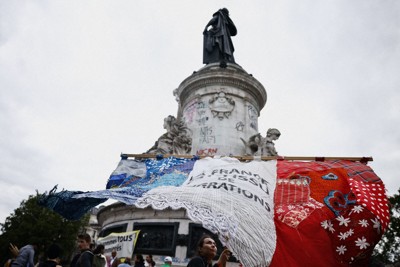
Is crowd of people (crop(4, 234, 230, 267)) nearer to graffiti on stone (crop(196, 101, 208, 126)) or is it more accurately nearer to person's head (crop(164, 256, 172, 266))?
person's head (crop(164, 256, 172, 266))

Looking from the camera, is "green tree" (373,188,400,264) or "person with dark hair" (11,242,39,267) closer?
"person with dark hair" (11,242,39,267)

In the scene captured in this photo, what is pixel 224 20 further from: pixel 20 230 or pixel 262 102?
pixel 20 230

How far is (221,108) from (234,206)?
414 inches

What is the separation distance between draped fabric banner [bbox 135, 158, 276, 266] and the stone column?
27.7 feet

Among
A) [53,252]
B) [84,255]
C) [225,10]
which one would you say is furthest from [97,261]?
[225,10]

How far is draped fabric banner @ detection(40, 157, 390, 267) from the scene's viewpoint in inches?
121

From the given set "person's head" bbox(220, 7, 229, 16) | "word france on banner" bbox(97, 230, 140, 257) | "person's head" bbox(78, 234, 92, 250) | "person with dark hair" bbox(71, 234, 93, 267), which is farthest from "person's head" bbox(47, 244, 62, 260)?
"person's head" bbox(220, 7, 229, 16)

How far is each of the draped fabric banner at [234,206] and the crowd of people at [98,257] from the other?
278 millimetres

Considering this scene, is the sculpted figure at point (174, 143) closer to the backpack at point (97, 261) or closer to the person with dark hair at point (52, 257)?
the backpack at point (97, 261)

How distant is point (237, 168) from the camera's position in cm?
454

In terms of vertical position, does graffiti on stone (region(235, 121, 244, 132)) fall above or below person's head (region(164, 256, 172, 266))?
above

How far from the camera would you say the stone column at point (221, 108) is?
42.5 ft

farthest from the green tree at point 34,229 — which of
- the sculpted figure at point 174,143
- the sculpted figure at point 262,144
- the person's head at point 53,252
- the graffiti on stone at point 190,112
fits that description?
the person's head at point 53,252

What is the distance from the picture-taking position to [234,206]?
3275 mm
